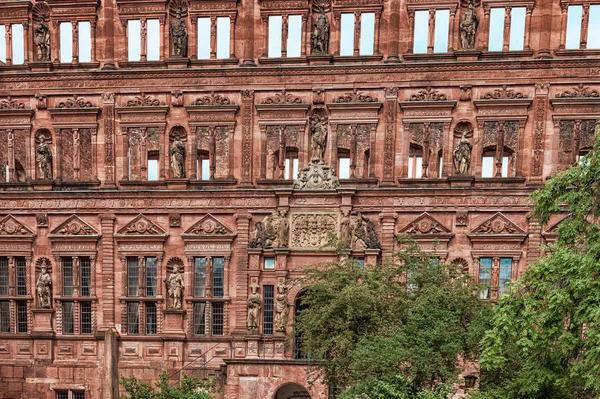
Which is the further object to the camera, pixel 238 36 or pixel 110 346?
pixel 238 36

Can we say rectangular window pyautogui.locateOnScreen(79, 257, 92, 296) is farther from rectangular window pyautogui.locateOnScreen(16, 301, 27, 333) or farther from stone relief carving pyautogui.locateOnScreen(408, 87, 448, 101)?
stone relief carving pyautogui.locateOnScreen(408, 87, 448, 101)

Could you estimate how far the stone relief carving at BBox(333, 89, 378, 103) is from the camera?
2409cm

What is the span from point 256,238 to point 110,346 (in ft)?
32.3

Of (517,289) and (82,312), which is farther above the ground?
(517,289)

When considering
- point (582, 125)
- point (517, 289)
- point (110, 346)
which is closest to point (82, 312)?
point (110, 346)

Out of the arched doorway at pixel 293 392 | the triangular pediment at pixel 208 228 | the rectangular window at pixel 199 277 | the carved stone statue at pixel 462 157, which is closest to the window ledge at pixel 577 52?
the carved stone statue at pixel 462 157

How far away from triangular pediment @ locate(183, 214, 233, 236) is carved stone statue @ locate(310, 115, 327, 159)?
17.3 feet

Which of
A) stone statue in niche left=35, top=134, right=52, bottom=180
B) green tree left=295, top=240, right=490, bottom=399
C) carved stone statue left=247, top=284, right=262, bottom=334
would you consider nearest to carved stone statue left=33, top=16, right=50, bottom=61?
stone statue in niche left=35, top=134, right=52, bottom=180

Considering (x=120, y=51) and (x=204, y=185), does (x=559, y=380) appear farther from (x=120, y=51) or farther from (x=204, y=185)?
(x=120, y=51)

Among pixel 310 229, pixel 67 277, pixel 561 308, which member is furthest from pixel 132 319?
pixel 561 308

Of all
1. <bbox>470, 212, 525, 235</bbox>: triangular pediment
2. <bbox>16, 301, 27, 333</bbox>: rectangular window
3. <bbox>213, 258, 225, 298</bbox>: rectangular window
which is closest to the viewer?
<bbox>470, 212, 525, 235</bbox>: triangular pediment

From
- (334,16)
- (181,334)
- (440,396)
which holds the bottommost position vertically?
(181,334)

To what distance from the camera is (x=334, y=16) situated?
80.1 feet

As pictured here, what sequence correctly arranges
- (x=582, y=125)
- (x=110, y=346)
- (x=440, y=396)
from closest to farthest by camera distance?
1. (x=440, y=396)
2. (x=110, y=346)
3. (x=582, y=125)
